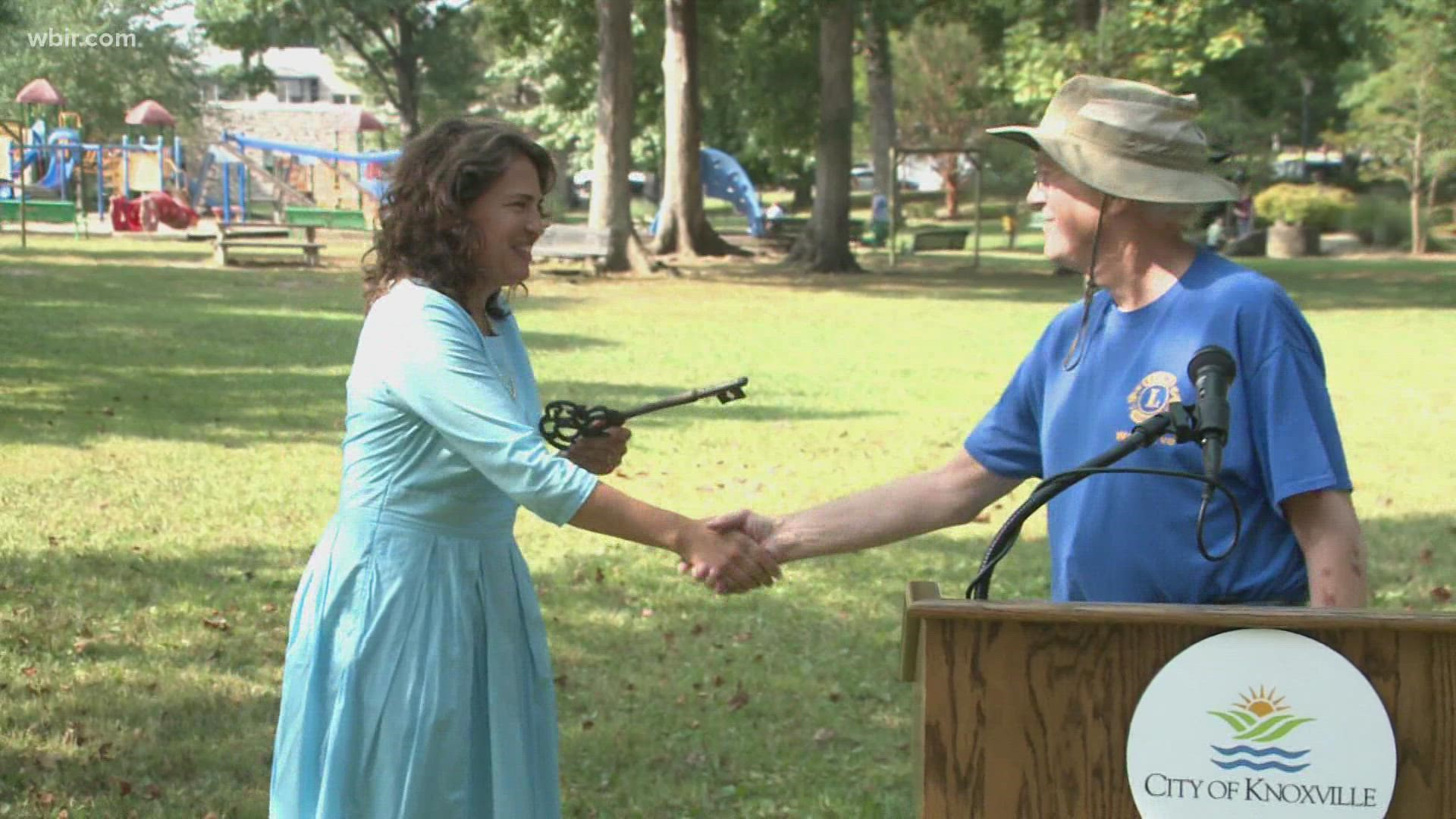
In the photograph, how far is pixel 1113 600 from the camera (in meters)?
3.46

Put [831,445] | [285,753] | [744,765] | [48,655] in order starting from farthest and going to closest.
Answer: [831,445], [48,655], [744,765], [285,753]

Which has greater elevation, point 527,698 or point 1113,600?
point 1113,600

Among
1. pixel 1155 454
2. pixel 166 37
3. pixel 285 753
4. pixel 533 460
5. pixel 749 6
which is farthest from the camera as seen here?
pixel 166 37

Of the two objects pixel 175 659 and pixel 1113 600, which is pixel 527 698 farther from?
pixel 175 659

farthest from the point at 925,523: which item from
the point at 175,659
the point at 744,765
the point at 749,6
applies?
the point at 749,6

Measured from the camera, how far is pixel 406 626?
12.3 feet

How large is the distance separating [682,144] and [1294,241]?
16.8m

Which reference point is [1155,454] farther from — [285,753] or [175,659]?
[175,659]

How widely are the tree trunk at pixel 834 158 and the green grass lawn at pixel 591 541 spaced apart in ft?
41.3

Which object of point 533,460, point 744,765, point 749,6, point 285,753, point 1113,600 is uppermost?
point 749,6

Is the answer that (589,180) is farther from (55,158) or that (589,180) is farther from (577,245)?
(577,245)

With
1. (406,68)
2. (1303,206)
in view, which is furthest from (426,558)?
(406,68)

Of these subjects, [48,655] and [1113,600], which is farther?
[48,655]

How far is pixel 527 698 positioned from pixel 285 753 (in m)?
0.53
